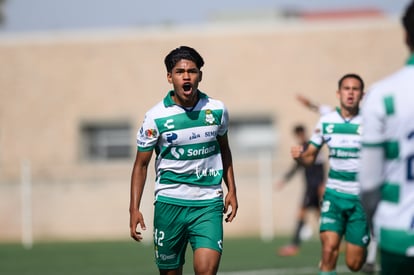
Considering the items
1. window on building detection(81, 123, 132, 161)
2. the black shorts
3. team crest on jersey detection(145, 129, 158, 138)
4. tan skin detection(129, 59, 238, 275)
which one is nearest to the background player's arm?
tan skin detection(129, 59, 238, 275)

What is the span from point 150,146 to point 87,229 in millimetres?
20239

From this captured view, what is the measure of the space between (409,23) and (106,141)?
32.7 meters

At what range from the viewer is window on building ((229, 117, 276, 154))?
122ft

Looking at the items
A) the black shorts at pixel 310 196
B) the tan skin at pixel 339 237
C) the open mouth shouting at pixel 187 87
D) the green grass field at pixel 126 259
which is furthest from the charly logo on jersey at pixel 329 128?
the black shorts at pixel 310 196

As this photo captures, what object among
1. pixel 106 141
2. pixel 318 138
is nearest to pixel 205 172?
pixel 318 138

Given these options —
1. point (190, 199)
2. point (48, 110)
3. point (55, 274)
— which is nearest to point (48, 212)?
point (48, 110)

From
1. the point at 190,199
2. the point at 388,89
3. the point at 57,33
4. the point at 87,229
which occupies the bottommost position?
the point at 87,229

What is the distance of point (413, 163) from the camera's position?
5977 millimetres

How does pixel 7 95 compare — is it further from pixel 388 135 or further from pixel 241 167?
pixel 388 135

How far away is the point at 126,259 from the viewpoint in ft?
66.7

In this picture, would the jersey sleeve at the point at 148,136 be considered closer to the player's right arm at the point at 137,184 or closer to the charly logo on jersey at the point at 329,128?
the player's right arm at the point at 137,184

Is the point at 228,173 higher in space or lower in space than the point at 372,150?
lower

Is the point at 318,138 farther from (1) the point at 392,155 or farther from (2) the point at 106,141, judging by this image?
(2) the point at 106,141

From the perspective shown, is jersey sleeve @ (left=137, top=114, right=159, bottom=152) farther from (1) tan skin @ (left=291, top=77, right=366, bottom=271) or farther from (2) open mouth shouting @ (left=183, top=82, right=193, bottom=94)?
(1) tan skin @ (left=291, top=77, right=366, bottom=271)
